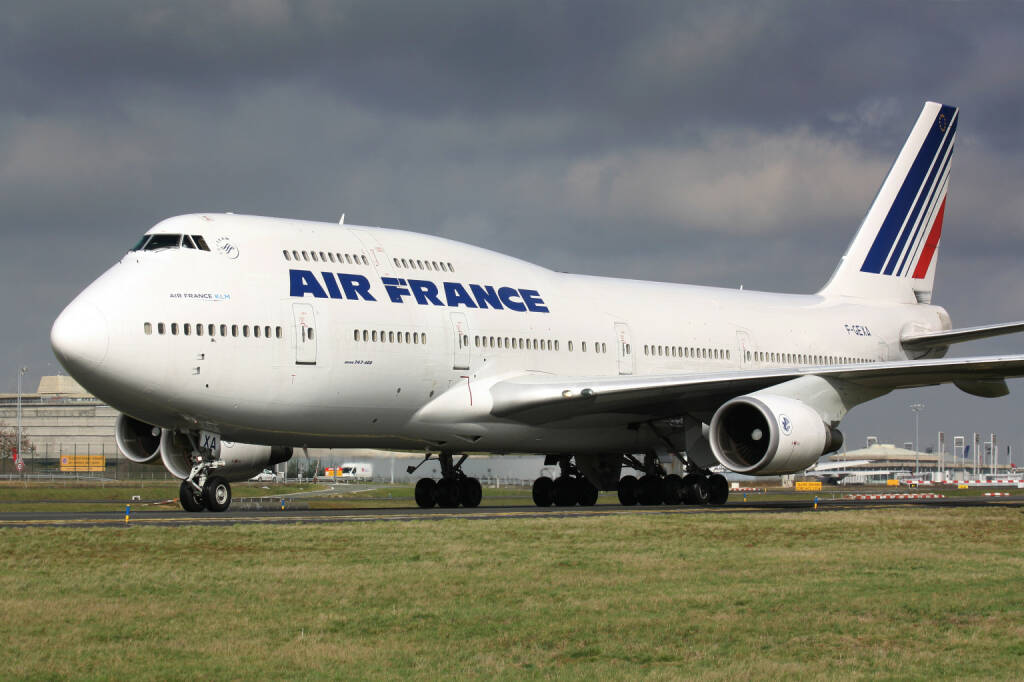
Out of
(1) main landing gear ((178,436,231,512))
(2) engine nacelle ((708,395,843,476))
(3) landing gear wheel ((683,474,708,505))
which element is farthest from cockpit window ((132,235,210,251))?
(3) landing gear wheel ((683,474,708,505))

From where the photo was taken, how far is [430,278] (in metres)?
24.5

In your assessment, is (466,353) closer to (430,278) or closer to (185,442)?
(430,278)

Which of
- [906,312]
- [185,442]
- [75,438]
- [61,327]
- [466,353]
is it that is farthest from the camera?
[75,438]

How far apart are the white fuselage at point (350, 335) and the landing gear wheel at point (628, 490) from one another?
883 millimetres

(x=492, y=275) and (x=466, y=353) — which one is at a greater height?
(x=492, y=275)

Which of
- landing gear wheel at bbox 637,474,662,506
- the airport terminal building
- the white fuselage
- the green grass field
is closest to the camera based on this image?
the green grass field

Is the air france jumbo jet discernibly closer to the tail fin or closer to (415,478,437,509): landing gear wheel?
(415,478,437,509): landing gear wheel

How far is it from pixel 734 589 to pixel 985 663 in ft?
10.5

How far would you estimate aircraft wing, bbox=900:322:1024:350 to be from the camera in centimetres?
2958

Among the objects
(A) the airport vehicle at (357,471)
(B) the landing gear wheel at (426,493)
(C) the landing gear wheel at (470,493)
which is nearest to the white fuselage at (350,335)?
(C) the landing gear wheel at (470,493)

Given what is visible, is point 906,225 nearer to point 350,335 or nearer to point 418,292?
point 418,292

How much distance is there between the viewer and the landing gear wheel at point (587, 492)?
1179 inches

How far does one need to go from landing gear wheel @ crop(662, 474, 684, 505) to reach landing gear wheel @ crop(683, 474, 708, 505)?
29 centimetres

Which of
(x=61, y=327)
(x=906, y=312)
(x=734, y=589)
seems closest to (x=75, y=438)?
(x=906, y=312)
